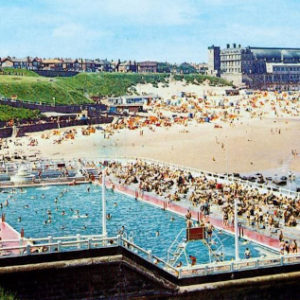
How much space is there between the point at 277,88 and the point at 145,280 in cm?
15865

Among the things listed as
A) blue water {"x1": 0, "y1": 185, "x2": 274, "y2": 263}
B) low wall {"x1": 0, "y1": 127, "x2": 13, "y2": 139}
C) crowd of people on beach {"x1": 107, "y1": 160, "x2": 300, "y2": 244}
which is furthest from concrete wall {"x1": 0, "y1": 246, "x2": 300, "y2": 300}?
low wall {"x1": 0, "y1": 127, "x2": 13, "y2": 139}

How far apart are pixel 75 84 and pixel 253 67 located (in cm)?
6227

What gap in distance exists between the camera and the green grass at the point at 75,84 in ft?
352

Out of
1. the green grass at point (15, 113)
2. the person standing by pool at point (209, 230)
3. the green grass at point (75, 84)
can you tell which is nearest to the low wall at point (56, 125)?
the green grass at point (15, 113)

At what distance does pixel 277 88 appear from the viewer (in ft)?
568

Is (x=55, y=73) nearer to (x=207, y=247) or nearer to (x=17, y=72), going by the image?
(x=17, y=72)

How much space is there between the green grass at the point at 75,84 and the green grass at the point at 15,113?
1385 cm

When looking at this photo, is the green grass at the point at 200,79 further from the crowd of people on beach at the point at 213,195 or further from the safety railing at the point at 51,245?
the safety railing at the point at 51,245

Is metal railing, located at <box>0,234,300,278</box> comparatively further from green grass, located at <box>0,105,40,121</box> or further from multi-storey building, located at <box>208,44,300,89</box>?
multi-storey building, located at <box>208,44,300,89</box>

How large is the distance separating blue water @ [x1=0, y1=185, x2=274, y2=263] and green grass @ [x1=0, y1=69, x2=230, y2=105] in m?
65.8

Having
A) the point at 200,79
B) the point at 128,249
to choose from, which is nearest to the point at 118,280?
the point at 128,249

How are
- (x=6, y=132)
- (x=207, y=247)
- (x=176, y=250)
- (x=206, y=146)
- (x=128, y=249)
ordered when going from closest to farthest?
(x=128, y=249)
(x=176, y=250)
(x=207, y=247)
(x=206, y=146)
(x=6, y=132)

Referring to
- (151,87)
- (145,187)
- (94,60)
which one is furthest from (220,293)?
(94,60)

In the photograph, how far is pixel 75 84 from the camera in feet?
433
